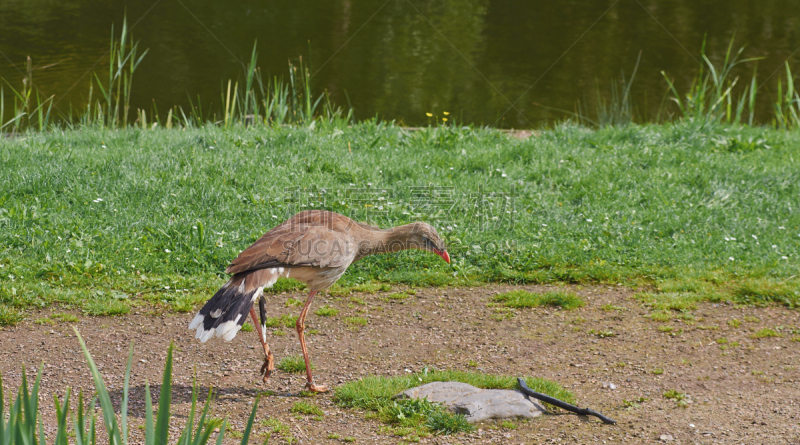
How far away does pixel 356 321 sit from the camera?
585 centimetres

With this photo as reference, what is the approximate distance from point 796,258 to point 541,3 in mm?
20100

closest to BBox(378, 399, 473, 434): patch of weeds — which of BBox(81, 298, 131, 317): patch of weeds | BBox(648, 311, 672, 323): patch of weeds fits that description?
BBox(648, 311, 672, 323): patch of weeds

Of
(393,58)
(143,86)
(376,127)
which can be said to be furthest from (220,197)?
(393,58)

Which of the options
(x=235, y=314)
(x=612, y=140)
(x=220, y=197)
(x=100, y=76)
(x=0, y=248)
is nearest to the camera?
(x=235, y=314)

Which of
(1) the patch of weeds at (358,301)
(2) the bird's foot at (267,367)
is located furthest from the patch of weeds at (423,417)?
(1) the patch of weeds at (358,301)

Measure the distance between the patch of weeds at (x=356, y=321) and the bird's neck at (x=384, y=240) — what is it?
2.36 ft

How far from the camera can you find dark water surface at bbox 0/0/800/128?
53.6ft

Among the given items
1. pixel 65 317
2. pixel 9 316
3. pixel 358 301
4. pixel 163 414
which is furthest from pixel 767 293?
pixel 9 316

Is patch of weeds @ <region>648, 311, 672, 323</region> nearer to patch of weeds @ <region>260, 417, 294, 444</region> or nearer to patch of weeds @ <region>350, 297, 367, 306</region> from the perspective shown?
patch of weeds @ <region>350, 297, 367, 306</region>

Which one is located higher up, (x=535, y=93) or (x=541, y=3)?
(x=541, y=3)

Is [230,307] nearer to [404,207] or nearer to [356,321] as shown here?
[356,321]

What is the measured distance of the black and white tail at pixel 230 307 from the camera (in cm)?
414

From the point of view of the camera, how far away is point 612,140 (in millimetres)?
9797

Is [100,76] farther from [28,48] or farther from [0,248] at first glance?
[0,248]
